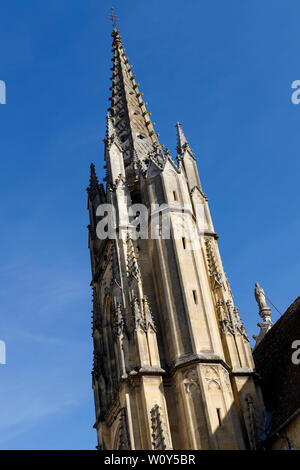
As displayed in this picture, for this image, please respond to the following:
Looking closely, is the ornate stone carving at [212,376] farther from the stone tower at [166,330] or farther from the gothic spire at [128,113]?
the gothic spire at [128,113]

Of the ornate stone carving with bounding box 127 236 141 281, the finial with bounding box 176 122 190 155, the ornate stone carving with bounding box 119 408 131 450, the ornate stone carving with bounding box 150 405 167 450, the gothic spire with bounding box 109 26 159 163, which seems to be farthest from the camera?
the gothic spire with bounding box 109 26 159 163

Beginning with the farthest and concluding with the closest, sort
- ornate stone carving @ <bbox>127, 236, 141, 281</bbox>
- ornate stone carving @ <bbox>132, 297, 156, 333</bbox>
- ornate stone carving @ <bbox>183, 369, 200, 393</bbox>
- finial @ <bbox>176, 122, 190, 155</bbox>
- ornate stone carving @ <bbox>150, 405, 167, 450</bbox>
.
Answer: finial @ <bbox>176, 122, 190, 155</bbox>, ornate stone carving @ <bbox>127, 236, 141, 281</bbox>, ornate stone carving @ <bbox>132, 297, 156, 333</bbox>, ornate stone carving @ <bbox>183, 369, 200, 393</bbox>, ornate stone carving @ <bbox>150, 405, 167, 450</bbox>

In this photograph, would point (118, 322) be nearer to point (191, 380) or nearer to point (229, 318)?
point (191, 380)

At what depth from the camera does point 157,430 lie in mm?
23219

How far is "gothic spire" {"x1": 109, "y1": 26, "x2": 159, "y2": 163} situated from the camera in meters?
36.0

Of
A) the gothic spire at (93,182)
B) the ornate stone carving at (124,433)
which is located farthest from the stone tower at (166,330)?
the gothic spire at (93,182)

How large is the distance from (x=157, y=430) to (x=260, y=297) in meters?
16.0

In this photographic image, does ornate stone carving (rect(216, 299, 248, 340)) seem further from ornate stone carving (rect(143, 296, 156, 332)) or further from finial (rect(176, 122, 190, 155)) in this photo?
finial (rect(176, 122, 190, 155))

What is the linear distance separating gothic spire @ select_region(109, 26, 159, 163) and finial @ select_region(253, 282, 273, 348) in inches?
387

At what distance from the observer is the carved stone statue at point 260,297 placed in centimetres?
3697

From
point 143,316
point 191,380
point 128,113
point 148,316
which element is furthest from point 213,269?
point 128,113

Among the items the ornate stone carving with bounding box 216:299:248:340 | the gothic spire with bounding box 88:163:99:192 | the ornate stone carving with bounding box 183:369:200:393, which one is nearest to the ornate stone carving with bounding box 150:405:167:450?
the ornate stone carving with bounding box 183:369:200:393

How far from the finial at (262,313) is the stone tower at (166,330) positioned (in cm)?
752
